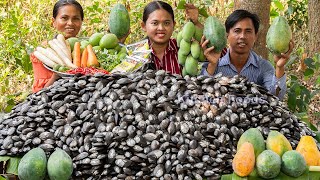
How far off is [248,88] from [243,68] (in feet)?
2.09

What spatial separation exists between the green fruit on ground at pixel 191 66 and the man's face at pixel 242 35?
339 millimetres

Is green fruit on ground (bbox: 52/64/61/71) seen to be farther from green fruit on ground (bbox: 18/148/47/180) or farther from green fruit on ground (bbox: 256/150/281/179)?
green fruit on ground (bbox: 256/150/281/179)

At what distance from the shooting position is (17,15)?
8148 millimetres

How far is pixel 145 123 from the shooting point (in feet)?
9.02

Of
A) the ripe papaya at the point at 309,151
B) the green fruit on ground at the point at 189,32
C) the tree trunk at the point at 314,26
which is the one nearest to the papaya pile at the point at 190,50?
the green fruit on ground at the point at 189,32

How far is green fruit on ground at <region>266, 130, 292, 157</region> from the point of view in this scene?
271cm

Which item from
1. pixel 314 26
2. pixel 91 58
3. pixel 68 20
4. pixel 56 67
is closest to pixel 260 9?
pixel 68 20

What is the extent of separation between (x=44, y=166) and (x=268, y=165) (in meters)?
1.12

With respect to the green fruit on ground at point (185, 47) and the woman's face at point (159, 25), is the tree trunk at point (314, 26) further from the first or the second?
the green fruit on ground at point (185, 47)

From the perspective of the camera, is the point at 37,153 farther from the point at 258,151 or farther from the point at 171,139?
the point at 258,151

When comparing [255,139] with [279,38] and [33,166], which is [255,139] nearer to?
[279,38]

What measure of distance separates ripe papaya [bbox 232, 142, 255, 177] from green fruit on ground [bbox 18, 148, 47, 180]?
3.15 feet

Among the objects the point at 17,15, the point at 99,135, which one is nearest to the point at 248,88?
the point at 99,135

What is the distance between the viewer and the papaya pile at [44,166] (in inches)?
103
